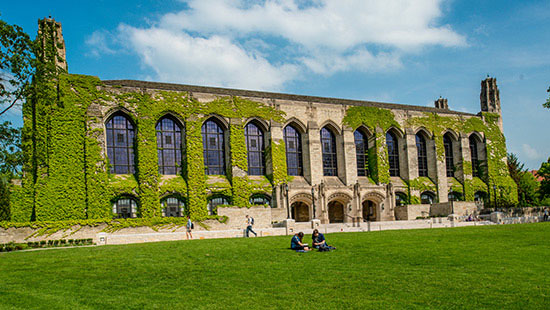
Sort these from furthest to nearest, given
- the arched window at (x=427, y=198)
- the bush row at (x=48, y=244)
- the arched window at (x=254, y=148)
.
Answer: the arched window at (x=427, y=198)
the arched window at (x=254, y=148)
the bush row at (x=48, y=244)

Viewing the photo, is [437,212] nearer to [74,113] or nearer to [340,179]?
[340,179]

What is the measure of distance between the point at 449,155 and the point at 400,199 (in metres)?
9.52

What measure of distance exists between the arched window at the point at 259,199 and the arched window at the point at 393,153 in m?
15.6

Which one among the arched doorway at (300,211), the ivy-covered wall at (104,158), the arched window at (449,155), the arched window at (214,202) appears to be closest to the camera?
the ivy-covered wall at (104,158)

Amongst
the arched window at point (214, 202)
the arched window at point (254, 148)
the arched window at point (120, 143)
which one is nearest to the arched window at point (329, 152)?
the arched window at point (254, 148)

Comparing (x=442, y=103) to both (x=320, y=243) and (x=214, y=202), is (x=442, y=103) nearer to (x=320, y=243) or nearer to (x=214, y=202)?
(x=214, y=202)

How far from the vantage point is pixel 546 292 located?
1043 centimetres

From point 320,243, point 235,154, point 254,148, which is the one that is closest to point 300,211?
point 254,148

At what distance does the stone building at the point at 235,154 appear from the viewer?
34.9m

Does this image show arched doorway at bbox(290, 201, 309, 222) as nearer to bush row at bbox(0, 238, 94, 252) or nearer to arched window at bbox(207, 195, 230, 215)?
arched window at bbox(207, 195, 230, 215)

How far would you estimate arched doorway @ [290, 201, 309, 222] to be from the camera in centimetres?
4450

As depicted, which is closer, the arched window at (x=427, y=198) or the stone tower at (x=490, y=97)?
the arched window at (x=427, y=198)

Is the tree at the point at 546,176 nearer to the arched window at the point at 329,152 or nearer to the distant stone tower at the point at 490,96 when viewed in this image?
the distant stone tower at the point at 490,96

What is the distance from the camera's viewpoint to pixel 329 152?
Answer: 47000mm
